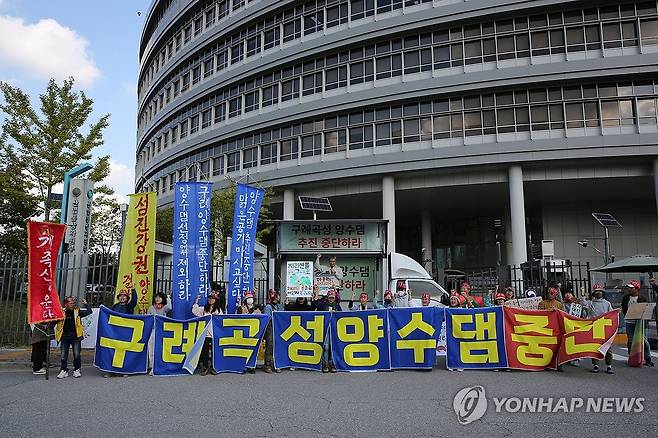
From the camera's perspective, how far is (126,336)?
1045cm

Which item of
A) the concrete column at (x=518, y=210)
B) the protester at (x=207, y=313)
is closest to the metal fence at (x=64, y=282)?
the protester at (x=207, y=313)

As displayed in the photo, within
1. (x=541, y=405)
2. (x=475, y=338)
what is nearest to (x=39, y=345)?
(x=475, y=338)

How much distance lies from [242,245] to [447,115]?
16.8 meters

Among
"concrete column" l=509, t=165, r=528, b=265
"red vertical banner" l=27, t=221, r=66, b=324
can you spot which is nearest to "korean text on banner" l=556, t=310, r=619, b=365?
"red vertical banner" l=27, t=221, r=66, b=324

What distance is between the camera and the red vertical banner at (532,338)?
33.7ft

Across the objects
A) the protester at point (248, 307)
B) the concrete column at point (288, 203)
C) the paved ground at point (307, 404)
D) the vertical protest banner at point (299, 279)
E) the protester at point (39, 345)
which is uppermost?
the concrete column at point (288, 203)

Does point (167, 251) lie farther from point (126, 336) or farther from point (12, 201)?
point (126, 336)

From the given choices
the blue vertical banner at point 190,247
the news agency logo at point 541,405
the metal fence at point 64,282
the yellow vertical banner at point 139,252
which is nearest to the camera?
the news agency logo at point 541,405

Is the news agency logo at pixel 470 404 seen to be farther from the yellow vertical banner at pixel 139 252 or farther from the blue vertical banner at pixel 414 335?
the yellow vertical banner at pixel 139 252

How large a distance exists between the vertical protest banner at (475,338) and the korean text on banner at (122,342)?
6.09m

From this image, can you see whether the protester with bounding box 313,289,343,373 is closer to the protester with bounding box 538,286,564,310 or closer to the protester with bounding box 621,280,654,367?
the protester with bounding box 538,286,564,310

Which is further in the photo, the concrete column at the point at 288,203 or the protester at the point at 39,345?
the concrete column at the point at 288,203

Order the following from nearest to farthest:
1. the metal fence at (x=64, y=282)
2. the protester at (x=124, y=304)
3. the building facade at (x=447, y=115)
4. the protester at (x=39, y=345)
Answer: the protester at (x=39, y=345)
the protester at (x=124, y=304)
the metal fence at (x=64, y=282)
the building facade at (x=447, y=115)

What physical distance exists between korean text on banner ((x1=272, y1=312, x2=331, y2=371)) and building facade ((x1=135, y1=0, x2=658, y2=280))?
14.6 m
